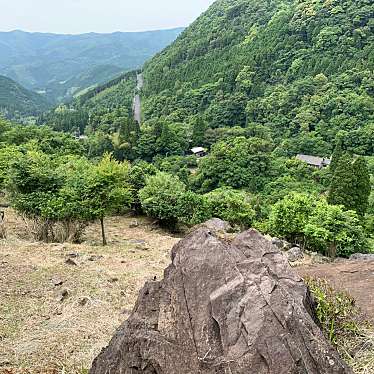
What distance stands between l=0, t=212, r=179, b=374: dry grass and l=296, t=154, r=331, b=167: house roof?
126 feet

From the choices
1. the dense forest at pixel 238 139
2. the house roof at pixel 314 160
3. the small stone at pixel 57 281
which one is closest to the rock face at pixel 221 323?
the small stone at pixel 57 281

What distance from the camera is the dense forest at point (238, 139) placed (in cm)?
2038

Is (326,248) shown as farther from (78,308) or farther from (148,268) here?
(78,308)

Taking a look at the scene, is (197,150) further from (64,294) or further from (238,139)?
(64,294)

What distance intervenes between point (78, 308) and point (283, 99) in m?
63.3

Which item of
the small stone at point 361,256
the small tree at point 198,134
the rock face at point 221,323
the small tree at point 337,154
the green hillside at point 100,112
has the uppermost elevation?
the rock face at point 221,323

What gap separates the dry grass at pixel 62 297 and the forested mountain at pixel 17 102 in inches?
5205

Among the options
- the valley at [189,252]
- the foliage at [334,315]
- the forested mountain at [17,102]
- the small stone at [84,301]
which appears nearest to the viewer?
the valley at [189,252]

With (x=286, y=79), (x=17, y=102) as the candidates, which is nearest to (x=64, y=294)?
(x=286, y=79)

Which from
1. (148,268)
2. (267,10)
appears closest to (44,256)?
(148,268)

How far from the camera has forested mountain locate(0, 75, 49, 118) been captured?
482 ft

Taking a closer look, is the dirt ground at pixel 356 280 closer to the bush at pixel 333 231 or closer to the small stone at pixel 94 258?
the bush at pixel 333 231

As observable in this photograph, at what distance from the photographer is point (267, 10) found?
376 ft

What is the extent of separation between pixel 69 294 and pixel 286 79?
235 feet
